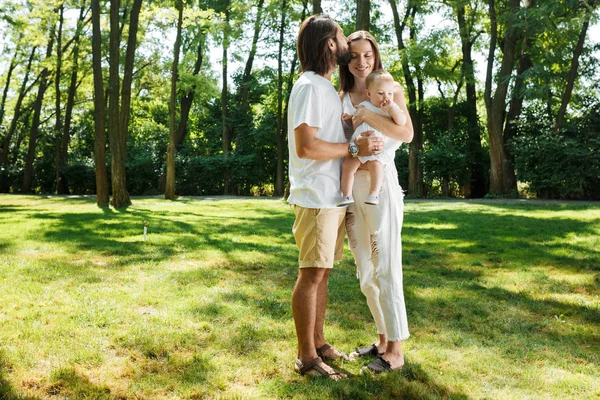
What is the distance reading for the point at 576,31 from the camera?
16.7m

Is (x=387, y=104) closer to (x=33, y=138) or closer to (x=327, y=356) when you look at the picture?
(x=327, y=356)

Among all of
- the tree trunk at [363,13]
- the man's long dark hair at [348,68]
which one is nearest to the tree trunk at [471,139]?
the tree trunk at [363,13]

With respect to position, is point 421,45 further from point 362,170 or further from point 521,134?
point 362,170

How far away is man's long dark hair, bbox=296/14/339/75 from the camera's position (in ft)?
9.89

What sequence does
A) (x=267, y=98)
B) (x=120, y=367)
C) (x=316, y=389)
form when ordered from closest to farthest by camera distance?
(x=316, y=389), (x=120, y=367), (x=267, y=98)

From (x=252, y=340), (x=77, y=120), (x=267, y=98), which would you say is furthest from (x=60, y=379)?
(x=77, y=120)

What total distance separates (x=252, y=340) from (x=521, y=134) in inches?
650

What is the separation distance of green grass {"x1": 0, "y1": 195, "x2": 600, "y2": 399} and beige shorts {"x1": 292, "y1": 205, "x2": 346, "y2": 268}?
2.33 ft

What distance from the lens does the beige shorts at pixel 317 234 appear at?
304 cm

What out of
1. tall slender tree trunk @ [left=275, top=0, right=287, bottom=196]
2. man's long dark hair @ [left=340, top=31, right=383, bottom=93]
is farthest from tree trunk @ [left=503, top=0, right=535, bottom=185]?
man's long dark hair @ [left=340, top=31, right=383, bottom=93]

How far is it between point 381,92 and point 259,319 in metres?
2.12

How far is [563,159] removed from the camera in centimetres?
1541

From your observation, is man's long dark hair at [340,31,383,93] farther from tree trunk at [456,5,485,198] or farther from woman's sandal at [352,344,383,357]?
tree trunk at [456,5,485,198]

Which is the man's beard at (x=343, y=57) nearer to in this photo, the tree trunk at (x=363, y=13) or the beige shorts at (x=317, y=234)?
the beige shorts at (x=317, y=234)
